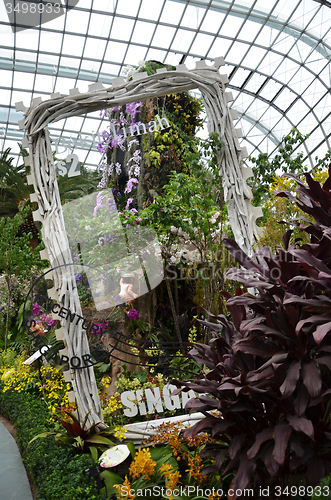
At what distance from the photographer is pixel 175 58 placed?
466 inches

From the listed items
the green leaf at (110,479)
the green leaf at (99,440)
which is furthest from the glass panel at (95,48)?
the green leaf at (110,479)

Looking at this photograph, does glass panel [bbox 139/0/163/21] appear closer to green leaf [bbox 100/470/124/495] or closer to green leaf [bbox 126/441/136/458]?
green leaf [bbox 126/441/136/458]

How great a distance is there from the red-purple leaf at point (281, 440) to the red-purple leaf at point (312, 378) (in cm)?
21

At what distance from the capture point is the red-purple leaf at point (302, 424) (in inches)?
62.1

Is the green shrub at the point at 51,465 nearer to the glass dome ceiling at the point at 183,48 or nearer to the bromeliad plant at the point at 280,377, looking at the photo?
the bromeliad plant at the point at 280,377

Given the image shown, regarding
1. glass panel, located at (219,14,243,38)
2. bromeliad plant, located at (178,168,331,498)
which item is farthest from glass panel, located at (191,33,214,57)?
bromeliad plant, located at (178,168,331,498)

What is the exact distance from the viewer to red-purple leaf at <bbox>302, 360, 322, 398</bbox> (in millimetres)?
1599

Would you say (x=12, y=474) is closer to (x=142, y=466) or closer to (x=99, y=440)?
(x=99, y=440)

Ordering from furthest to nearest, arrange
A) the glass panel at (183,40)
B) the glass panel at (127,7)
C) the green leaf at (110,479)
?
the glass panel at (183,40) < the glass panel at (127,7) < the green leaf at (110,479)

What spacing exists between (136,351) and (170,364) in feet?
1.10

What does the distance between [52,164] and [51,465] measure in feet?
7.42

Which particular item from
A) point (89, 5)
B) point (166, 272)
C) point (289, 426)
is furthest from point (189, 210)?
point (89, 5)

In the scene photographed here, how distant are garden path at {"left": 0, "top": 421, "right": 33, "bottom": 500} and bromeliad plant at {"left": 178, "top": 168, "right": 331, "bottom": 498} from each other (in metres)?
1.52

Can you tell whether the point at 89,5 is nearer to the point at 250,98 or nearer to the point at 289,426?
the point at 250,98
